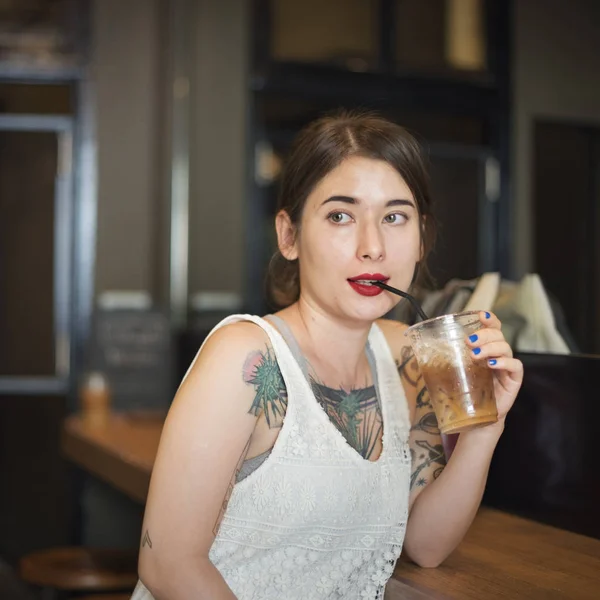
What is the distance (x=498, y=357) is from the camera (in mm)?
1411

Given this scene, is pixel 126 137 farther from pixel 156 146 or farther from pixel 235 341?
pixel 235 341

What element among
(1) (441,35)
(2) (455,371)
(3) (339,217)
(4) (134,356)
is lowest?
(4) (134,356)

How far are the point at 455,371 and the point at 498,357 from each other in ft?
0.27

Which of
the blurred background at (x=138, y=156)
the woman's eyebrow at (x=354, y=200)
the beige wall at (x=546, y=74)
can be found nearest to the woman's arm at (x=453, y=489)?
the woman's eyebrow at (x=354, y=200)

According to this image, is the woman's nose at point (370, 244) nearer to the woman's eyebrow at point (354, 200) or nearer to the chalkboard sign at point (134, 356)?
the woman's eyebrow at point (354, 200)

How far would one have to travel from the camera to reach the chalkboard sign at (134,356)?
172 inches

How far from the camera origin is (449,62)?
5.37 metres

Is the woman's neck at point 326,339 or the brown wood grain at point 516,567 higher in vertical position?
the woman's neck at point 326,339

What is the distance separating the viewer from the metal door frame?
4.84m

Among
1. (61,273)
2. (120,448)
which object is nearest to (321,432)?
(120,448)

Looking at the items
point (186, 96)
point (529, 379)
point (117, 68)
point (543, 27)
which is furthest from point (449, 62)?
point (529, 379)

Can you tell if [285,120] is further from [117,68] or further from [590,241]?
[590,241]

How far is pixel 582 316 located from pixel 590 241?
19.5 inches

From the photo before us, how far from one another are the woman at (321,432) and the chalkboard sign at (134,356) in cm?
281
